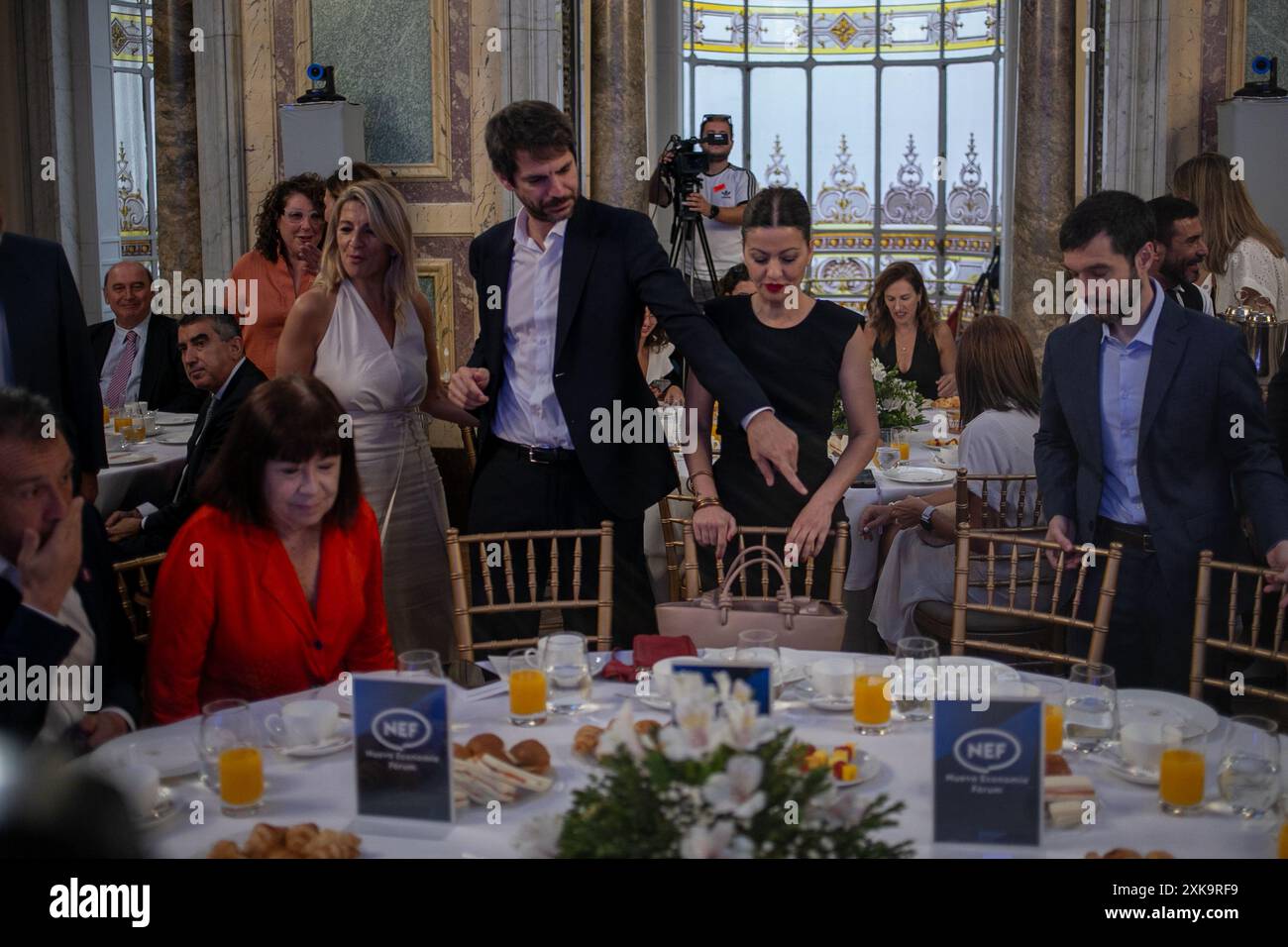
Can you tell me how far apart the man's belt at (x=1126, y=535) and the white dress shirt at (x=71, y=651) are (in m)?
2.00

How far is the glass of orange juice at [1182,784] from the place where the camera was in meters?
1.70

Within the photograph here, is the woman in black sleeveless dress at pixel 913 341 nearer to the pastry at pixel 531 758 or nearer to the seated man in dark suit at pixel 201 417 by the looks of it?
the seated man in dark suit at pixel 201 417

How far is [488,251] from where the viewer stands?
301cm

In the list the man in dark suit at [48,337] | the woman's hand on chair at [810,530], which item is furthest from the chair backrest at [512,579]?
the man in dark suit at [48,337]

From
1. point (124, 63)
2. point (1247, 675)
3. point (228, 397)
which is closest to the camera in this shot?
point (228, 397)

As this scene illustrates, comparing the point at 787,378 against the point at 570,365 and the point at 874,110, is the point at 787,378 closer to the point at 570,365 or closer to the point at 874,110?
the point at 570,365

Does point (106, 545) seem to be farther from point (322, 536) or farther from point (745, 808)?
point (745, 808)

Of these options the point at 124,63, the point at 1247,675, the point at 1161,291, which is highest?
the point at 124,63

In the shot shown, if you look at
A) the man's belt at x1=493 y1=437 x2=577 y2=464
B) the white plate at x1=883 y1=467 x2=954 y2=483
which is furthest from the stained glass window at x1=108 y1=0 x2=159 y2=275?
the man's belt at x1=493 y1=437 x2=577 y2=464

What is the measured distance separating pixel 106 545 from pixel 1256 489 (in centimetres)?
223

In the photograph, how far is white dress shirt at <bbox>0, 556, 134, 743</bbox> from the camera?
2.01m

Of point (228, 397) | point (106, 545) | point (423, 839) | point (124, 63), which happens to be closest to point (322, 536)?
point (106, 545)

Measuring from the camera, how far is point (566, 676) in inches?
81.5

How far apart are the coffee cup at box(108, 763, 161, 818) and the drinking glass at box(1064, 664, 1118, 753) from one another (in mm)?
1286
